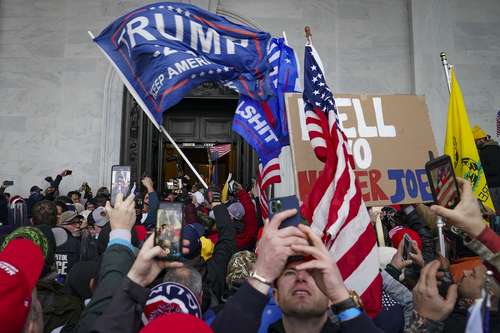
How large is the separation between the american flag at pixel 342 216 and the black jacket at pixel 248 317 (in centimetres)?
106

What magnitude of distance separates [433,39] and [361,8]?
81.9 inches

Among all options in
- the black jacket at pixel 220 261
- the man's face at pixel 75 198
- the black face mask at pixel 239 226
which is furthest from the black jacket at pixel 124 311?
the man's face at pixel 75 198

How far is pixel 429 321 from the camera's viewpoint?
1.98m

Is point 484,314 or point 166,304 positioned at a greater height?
point 484,314

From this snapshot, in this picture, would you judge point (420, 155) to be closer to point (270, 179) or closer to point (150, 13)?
point (270, 179)

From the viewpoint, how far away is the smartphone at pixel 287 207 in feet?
6.30

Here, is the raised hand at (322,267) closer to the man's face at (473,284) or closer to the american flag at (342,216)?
the man's face at (473,284)

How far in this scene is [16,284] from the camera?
190cm

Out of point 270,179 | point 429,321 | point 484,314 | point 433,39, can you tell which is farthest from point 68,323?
point 433,39

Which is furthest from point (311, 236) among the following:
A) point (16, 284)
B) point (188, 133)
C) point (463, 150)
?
point (188, 133)

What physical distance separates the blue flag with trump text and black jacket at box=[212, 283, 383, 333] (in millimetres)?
3411

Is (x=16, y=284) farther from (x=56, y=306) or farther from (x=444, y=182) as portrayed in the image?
(x=444, y=182)

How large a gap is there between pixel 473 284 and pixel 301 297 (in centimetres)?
78

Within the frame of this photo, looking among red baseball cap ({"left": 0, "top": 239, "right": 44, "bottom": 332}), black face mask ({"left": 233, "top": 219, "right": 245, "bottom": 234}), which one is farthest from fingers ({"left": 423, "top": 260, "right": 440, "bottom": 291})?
black face mask ({"left": 233, "top": 219, "right": 245, "bottom": 234})
